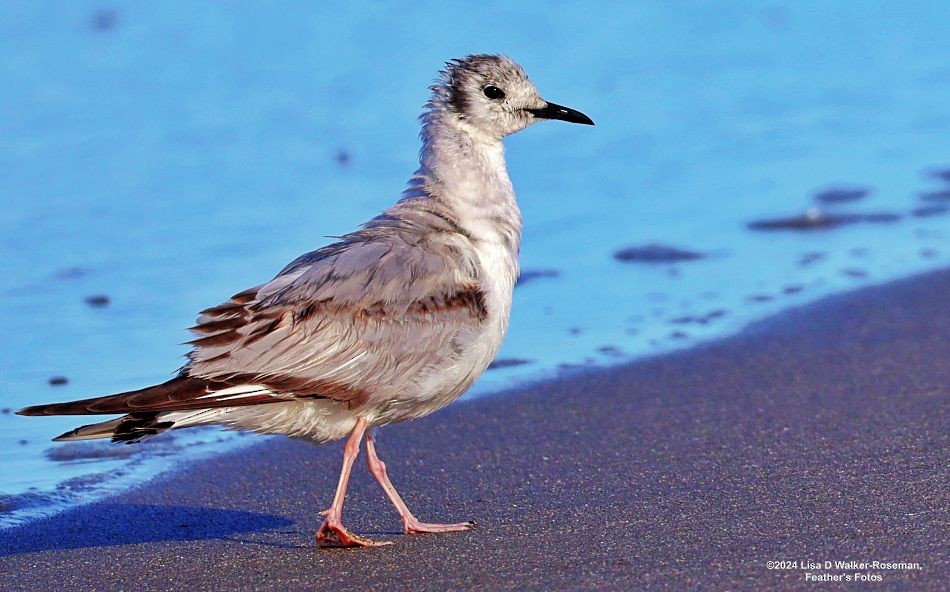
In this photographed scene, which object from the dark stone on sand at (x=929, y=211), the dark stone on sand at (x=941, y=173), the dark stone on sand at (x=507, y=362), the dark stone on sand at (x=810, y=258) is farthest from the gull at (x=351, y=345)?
the dark stone on sand at (x=941, y=173)

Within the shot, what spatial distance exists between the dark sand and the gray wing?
0.54 meters

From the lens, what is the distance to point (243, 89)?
10594mm

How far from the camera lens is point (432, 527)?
4746 millimetres

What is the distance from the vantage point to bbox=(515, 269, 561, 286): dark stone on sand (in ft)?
25.5

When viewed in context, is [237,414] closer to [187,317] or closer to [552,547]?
[552,547]

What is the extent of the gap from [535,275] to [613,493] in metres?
2.95

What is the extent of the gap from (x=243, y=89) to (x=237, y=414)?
632cm

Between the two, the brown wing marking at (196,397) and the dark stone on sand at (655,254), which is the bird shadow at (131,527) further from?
the dark stone on sand at (655,254)

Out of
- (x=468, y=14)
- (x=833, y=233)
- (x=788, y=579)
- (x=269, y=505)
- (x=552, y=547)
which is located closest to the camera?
(x=788, y=579)

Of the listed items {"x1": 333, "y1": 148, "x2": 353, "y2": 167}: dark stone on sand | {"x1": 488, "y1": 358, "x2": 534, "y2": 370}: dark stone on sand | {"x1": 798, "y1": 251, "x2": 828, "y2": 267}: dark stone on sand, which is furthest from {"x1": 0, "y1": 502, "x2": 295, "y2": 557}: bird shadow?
{"x1": 333, "y1": 148, "x2": 353, "y2": 167}: dark stone on sand

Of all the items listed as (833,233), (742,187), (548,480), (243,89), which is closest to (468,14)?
(243,89)

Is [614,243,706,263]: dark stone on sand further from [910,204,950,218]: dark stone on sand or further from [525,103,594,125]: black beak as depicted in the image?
[525,103,594,125]: black beak

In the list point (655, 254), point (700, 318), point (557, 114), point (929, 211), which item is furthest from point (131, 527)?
point (929, 211)

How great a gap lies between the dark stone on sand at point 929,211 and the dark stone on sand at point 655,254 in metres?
1.39
